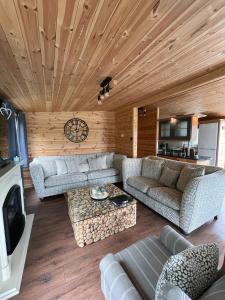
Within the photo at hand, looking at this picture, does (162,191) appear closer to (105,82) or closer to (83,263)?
(83,263)

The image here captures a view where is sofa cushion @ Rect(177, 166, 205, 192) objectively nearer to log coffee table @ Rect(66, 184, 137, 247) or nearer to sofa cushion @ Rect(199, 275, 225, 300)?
log coffee table @ Rect(66, 184, 137, 247)

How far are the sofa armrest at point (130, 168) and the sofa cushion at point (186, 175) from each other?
42.7 inches

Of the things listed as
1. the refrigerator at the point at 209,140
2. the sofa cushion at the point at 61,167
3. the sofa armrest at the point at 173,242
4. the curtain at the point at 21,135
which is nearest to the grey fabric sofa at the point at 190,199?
the sofa armrest at the point at 173,242

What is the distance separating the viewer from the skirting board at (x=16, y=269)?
1382mm

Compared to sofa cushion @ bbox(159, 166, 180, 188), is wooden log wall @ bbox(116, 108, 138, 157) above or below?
above

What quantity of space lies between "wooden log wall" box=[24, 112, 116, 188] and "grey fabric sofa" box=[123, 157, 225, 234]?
2654 millimetres

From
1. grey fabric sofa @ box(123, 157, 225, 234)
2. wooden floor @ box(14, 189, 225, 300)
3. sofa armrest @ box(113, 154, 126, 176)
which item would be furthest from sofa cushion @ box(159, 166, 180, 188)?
sofa armrest @ box(113, 154, 126, 176)

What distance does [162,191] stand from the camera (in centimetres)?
251

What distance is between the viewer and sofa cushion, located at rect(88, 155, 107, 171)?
13.5 feet

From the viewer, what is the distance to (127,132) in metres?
4.55

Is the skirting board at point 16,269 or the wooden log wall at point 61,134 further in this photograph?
the wooden log wall at point 61,134

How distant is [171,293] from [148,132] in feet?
15.2

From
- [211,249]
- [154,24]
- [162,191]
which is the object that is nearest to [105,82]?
[154,24]

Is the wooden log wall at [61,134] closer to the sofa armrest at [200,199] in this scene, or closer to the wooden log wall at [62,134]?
the wooden log wall at [62,134]
